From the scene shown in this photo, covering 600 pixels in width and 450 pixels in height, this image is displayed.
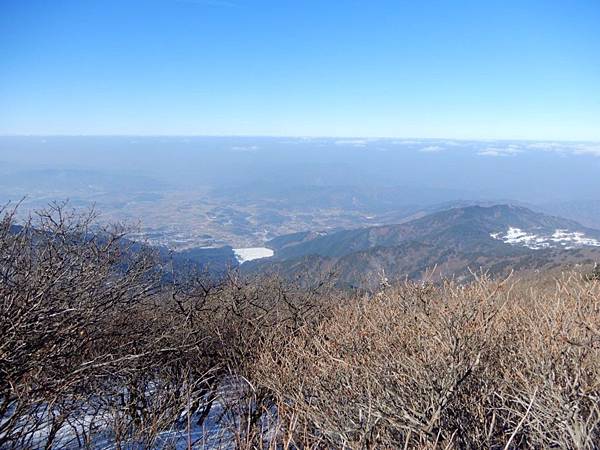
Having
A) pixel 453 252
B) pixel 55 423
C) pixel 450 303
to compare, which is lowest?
Result: pixel 453 252

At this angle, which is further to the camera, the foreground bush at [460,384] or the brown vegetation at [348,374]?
the brown vegetation at [348,374]

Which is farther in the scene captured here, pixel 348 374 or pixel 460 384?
pixel 348 374

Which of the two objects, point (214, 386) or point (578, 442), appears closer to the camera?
point (578, 442)

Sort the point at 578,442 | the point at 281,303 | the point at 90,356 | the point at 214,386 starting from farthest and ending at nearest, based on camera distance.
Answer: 1. the point at 281,303
2. the point at 214,386
3. the point at 90,356
4. the point at 578,442

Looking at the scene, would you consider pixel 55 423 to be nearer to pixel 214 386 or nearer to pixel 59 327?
pixel 59 327

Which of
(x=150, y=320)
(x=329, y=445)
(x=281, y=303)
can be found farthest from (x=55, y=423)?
(x=281, y=303)

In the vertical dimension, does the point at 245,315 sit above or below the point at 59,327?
below

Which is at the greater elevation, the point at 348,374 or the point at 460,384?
the point at 460,384

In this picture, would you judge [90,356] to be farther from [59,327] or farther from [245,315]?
[245,315]

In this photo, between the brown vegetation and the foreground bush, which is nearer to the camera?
the foreground bush

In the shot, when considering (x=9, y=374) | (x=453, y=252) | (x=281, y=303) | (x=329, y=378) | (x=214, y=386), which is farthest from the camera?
(x=453, y=252)
